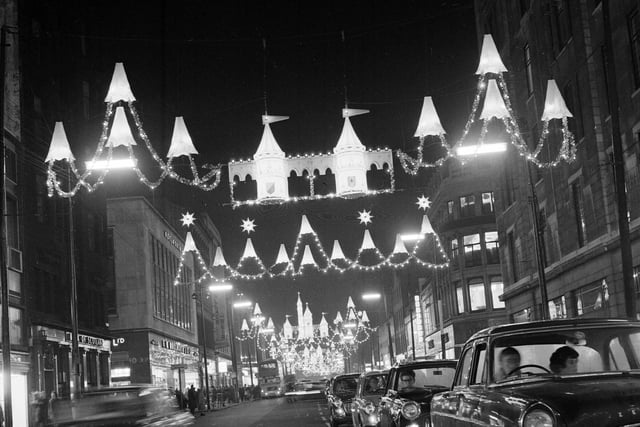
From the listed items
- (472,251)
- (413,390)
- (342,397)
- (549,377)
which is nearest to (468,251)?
(472,251)

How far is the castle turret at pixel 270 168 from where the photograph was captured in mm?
24062

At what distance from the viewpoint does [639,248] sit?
1081 inches

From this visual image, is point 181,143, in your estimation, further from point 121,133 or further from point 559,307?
point 559,307

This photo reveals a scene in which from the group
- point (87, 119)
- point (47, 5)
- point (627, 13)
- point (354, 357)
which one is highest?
point (47, 5)

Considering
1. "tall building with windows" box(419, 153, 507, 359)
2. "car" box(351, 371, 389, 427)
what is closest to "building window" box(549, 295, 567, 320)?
"car" box(351, 371, 389, 427)

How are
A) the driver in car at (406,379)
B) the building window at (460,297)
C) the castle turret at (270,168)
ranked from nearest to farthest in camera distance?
the driver in car at (406,379), the castle turret at (270,168), the building window at (460,297)

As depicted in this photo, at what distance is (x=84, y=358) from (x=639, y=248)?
1263 inches

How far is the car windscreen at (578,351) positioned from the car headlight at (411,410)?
5508 mm

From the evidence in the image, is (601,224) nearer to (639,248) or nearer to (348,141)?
(639,248)

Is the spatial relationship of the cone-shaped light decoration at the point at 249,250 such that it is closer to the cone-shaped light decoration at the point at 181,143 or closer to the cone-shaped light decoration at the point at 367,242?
the cone-shaped light decoration at the point at 367,242

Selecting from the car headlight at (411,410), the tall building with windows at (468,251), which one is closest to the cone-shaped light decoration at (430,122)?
the car headlight at (411,410)

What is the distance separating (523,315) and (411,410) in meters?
31.6

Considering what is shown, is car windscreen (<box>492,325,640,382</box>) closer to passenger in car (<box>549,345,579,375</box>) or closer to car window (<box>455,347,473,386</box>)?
passenger in car (<box>549,345,579,375</box>)

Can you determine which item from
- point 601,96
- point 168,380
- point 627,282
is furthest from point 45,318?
point 168,380
